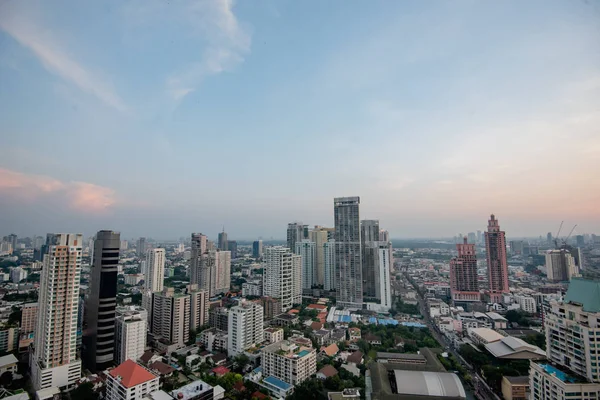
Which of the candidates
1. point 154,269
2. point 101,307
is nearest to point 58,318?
point 101,307

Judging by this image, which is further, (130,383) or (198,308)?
(198,308)

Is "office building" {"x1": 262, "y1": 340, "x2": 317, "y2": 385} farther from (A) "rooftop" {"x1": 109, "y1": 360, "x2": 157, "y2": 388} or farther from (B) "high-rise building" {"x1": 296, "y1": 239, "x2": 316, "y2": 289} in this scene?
(B) "high-rise building" {"x1": 296, "y1": 239, "x2": 316, "y2": 289}

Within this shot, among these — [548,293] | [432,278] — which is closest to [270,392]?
[548,293]

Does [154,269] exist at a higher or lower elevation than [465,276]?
higher

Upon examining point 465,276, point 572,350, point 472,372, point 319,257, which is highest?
point 319,257

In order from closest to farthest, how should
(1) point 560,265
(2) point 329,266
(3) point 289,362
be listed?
1. (3) point 289,362
2. (1) point 560,265
3. (2) point 329,266

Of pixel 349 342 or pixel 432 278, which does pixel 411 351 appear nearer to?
pixel 349 342

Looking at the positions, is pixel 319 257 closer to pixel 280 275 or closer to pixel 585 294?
pixel 280 275
